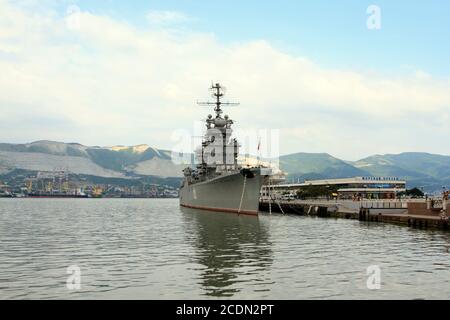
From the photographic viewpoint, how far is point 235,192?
66.2 metres

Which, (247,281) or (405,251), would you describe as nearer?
(247,281)

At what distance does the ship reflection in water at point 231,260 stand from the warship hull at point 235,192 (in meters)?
20.2

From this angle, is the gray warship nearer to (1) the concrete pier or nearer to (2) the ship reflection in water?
(1) the concrete pier

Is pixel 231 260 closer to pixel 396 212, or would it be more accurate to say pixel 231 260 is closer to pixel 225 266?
pixel 225 266

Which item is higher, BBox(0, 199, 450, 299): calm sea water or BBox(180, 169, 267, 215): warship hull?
BBox(180, 169, 267, 215): warship hull

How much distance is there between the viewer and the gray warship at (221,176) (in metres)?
62.9

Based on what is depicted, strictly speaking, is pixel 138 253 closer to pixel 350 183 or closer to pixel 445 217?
pixel 445 217

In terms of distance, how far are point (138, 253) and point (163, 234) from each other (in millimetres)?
13032

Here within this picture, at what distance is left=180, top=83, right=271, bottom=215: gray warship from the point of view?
62.9m

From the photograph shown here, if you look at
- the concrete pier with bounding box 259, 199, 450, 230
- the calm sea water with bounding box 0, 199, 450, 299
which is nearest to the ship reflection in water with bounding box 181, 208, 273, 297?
the calm sea water with bounding box 0, 199, 450, 299

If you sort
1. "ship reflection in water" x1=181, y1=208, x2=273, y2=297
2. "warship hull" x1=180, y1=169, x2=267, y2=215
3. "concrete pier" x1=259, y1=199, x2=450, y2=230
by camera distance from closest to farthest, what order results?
"ship reflection in water" x1=181, y1=208, x2=273, y2=297, "concrete pier" x1=259, y1=199, x2=450, y2=230, "warship hull" x1=180, y1=169, x2=267, y2=215

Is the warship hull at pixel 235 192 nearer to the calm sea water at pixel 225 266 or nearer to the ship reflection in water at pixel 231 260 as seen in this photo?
the ship reflection in water at pixel 231 260
